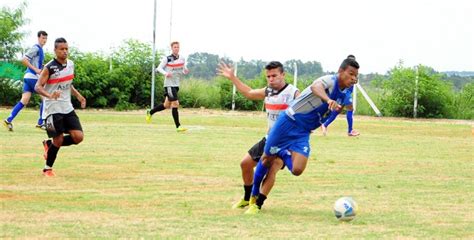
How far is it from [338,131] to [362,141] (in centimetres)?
422

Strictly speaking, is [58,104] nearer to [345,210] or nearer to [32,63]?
[345,210]

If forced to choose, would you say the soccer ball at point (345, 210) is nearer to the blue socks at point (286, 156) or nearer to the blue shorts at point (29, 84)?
the blue socks at point (286, 156)

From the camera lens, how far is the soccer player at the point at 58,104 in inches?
533

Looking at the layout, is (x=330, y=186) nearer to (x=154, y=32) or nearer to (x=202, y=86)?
(x=154, y=32)

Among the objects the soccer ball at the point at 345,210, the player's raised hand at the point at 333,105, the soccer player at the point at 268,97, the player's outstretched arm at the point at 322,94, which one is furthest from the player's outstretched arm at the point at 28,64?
the soccer ball at the point at 345,210

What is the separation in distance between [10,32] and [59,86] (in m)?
23.7

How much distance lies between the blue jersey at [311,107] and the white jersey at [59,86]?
4717 mm

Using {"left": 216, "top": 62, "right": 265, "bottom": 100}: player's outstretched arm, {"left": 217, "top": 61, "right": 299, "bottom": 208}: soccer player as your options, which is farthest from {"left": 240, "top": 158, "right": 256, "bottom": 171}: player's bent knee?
{"left": 216, "top": 62, "right": 265, "bottom": 100}: player's outstretched arm

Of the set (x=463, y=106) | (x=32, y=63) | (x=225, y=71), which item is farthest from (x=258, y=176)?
(x=463, y=106)

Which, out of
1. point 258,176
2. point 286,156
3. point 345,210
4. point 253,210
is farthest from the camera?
point 258,176

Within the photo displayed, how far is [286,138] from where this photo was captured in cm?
1015

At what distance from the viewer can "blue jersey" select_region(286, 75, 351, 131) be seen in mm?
10007

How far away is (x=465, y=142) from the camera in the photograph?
22688 millimetres

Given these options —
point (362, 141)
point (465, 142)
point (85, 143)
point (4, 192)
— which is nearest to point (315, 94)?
point (4, 192)
